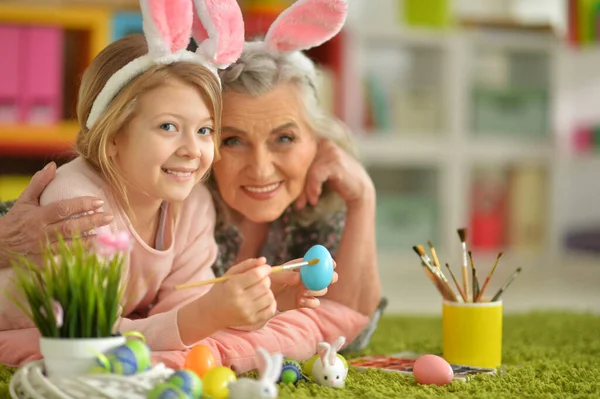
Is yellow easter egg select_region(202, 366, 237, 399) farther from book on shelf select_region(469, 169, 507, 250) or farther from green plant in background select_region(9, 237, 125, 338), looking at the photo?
book on shelf select_region(469, 169, 507, 250)

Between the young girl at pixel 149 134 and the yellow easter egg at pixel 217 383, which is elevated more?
the young girl at pixel 149 134

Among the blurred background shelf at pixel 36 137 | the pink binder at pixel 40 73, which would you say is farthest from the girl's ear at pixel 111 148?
the pink binder at pixel 40 73

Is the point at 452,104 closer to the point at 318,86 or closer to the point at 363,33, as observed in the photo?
the point at 363,33

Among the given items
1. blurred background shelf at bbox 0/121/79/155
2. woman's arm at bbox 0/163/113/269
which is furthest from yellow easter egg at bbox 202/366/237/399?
blurred background shelf at bbox 0/121/79/155

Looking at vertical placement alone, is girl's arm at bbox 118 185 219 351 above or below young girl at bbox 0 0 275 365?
below

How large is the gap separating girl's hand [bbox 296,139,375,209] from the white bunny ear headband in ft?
1.10

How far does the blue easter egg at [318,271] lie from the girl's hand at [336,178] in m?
0.42

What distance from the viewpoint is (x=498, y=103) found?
366cm

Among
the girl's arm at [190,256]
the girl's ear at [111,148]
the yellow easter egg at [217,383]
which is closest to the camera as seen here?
the yellow easter egg at [217,383]

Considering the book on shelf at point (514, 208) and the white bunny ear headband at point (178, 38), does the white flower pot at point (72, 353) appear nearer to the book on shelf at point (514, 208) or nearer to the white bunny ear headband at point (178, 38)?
the white bunny ear headband at point (178, 38)

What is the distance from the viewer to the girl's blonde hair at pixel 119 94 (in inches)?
47.1

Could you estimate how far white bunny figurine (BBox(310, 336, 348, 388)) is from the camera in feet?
3.86

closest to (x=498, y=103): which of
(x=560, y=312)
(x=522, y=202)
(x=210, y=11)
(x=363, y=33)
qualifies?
(x=522, y=202)

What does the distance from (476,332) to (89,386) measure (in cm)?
70
